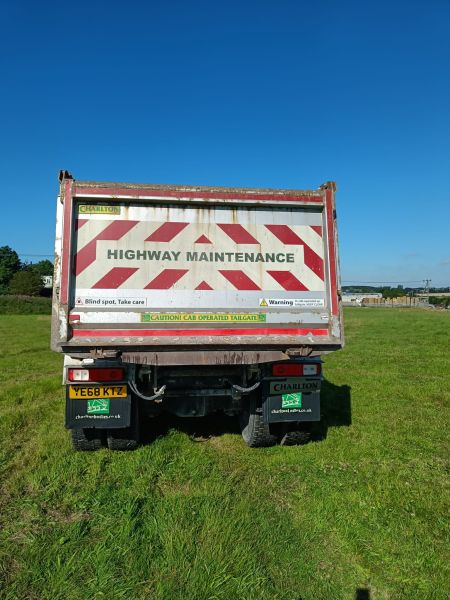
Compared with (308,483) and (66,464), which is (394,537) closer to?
(308,483)

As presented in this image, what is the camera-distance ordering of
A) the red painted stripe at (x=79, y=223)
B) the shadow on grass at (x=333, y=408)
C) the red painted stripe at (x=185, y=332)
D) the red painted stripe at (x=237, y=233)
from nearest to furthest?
the red painted stripe at (x=185, y=332), the red painted stripe at (x=79, y=223), the red painted stripe at (x=237, y=233), the shadow on grass at (x=333, y=408)

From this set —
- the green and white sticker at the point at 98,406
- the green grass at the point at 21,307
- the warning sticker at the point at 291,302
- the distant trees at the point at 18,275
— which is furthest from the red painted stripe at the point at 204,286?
the distant trees at the point at 18,275

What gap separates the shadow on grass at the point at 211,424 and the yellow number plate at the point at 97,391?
98 centimetres

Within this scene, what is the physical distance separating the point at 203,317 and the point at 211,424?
230 cm

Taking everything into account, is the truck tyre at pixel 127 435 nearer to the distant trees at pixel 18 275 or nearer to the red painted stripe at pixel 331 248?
the red painted stripe at pixel 331 248

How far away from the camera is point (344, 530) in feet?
9.95

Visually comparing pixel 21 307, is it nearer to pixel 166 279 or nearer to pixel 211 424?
pixel 211 424

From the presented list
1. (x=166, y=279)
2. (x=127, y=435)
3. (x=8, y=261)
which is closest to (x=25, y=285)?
(x=8, y=261)

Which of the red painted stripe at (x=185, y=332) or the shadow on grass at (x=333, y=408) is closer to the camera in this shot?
the red painted stripe at (x=185, y=332)

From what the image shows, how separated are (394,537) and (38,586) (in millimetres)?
2293

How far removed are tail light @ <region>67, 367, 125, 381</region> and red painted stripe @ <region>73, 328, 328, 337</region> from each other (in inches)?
17.6

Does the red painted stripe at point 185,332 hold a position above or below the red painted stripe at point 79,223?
below

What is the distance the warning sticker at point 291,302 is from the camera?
407 centimetres

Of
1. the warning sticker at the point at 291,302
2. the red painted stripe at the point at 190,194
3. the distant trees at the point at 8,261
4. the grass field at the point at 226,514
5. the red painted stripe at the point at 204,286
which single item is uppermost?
the distant trees at the point at 8,261
